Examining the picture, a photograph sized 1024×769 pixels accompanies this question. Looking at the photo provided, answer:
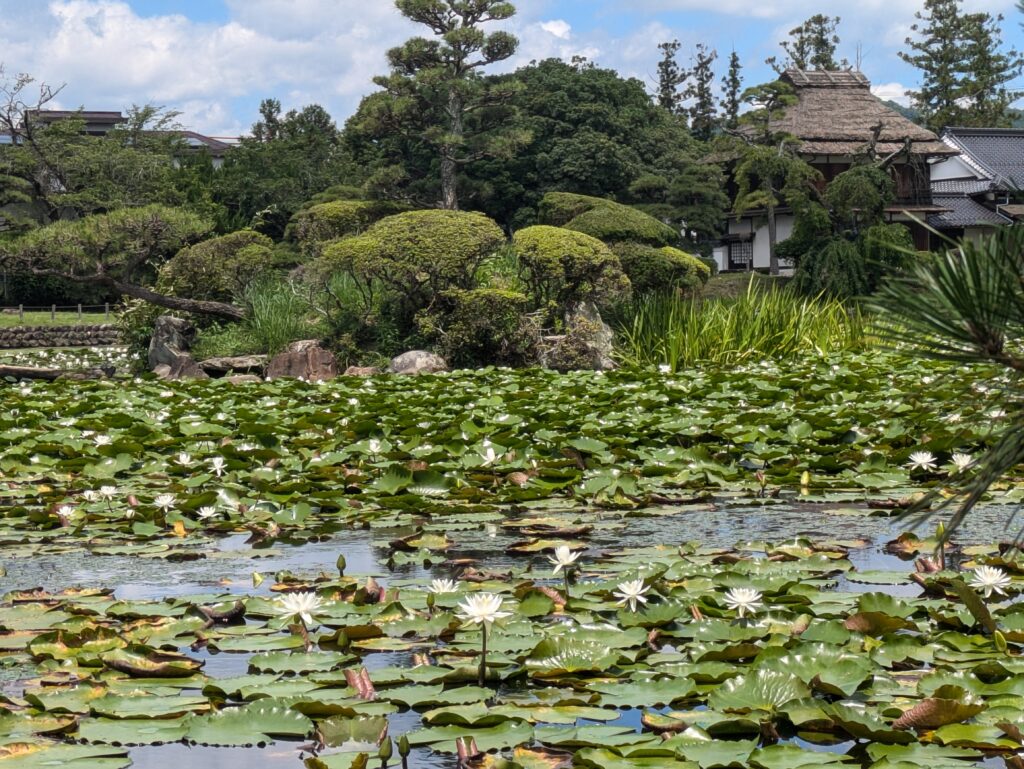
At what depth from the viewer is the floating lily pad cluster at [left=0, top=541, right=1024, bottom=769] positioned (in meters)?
2.32

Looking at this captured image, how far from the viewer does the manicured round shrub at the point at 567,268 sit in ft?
41.7

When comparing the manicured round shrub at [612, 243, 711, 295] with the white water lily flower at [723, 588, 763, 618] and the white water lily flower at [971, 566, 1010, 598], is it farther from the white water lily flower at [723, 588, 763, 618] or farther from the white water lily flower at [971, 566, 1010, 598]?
the white water lily flower at [723, 588, 763, 618]

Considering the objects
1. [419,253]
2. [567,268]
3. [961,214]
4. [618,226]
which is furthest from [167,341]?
→ [961,214]

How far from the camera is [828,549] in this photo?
4.08 metres

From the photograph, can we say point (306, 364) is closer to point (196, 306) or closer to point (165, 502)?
point (196, 306)

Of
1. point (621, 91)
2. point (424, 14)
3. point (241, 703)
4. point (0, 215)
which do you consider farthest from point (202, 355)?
point (621, 91)

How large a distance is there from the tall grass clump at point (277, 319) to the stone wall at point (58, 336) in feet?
37.6

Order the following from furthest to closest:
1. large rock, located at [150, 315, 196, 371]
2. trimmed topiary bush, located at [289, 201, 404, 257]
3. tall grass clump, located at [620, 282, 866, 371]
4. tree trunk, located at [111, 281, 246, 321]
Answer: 1. trimmed topiary bush, located at [289, 201, 404, 257]
2. tree trunk, located at [111, 281, 246, 321]
3. large rock, located at [150, 315, 196, 371]
4. tall grass clump, located at [620, 282, 866, 371]

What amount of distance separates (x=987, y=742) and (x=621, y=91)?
1247 inches

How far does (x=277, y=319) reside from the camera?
1449cm

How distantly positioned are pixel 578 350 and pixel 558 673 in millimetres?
9978

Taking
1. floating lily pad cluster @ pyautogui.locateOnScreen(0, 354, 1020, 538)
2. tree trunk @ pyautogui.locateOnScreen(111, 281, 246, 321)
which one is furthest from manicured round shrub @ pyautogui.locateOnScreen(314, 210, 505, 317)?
floating lily pad cluster @ pyautogui.locateOnScreen(0, 354, 1020, 538)

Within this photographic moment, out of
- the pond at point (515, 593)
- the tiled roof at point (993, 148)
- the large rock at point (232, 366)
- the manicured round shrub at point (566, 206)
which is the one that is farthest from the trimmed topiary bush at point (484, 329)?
the tiled roof at point (993, 148)

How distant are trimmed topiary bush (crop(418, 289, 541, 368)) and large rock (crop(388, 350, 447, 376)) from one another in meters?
0.43
